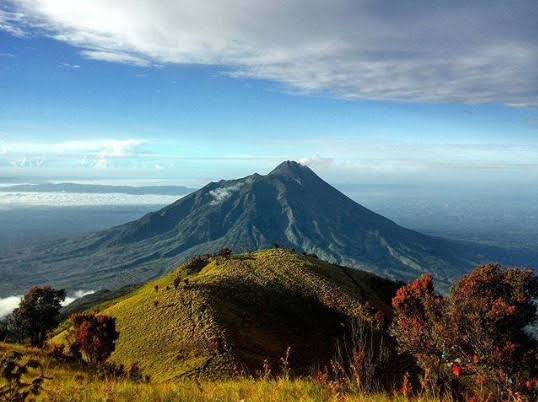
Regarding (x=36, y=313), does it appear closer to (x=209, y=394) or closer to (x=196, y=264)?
(x=196, y=264)

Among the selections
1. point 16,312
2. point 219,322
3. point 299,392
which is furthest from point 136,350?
point 16,312

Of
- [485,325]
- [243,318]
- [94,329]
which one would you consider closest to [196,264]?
[243,318]

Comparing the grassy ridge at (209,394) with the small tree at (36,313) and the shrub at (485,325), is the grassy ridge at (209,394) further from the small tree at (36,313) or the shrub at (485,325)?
the small tree at (36,313)

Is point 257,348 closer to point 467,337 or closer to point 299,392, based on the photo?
point 467,337

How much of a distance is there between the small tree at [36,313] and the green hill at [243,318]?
30.7m

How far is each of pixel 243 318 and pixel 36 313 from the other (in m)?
58.8

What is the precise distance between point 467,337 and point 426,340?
561 cm

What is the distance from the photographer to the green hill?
50844 millimetres

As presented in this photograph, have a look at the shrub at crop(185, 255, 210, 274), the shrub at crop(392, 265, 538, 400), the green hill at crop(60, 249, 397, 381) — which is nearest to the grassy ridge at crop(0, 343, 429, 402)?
the shrub at crop(392, 265, 538, 400)

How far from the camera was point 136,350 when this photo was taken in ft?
185

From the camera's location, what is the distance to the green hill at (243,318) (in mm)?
50844

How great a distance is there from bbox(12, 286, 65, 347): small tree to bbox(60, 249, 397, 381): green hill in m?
30.7

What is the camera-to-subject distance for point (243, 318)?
64.4m

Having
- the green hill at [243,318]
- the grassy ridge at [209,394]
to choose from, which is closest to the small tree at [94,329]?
the green hill at [243,318]
